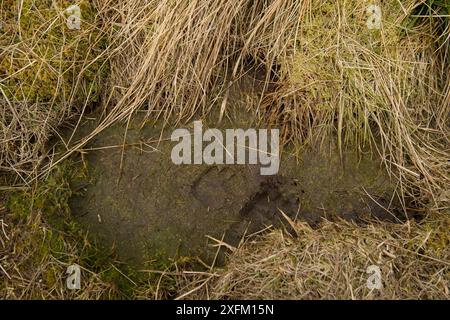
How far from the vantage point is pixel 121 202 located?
7.07ft

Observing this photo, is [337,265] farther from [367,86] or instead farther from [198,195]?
[367,86]

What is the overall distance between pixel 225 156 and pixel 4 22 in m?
1.06

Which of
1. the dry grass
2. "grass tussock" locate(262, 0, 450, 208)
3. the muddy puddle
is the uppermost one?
"grass tussock" locate(262, 0, 450, 208)

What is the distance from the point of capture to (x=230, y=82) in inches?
88.9

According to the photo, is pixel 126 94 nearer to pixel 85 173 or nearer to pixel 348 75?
pixel 85 173

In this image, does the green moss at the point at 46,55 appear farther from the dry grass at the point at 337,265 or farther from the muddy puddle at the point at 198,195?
the dry grass at the point at 337,265

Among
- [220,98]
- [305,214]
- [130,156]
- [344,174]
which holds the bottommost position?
[305,214]

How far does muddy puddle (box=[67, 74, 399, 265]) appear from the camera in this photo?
2.13m

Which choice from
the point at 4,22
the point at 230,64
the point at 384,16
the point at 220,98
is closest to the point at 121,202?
the point at 220,98

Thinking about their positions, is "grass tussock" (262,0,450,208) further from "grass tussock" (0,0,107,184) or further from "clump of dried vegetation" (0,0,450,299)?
"grass tussock" (0,0,107,184)

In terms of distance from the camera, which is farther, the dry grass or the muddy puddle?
the muddy puddle

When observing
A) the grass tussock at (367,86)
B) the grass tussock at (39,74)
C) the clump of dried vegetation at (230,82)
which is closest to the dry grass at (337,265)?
the clump of dried vegetation at (230,82)

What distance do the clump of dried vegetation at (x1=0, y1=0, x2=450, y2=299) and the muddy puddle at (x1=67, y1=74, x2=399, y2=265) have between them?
65mm

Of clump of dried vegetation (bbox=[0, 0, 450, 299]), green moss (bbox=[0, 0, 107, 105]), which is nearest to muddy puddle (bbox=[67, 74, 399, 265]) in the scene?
clump of dried vegetation (bbox=[0, 0, 450, 299])
